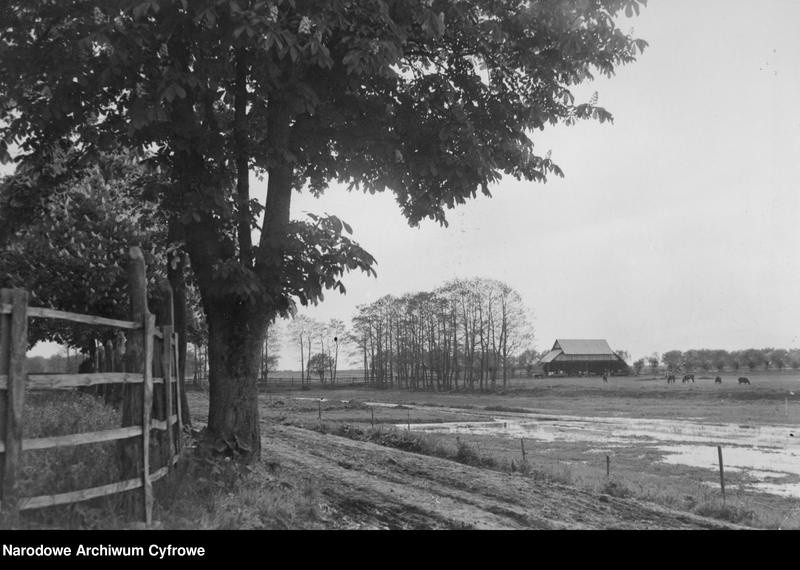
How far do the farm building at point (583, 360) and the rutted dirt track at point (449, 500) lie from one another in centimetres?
12072

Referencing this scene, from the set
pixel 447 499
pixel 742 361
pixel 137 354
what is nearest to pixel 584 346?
pixel 742 361

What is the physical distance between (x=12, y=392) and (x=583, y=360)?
135353 millimetres

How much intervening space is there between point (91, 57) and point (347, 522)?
8.36m

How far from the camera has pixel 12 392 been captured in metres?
6.58

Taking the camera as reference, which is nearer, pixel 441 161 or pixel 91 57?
pixel 91 57

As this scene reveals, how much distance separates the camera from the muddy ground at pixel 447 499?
1130 cm

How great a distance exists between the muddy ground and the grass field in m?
2.30

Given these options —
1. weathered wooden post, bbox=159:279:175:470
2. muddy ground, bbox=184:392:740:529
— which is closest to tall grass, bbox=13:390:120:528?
weathered wooden post, bbox=159:279:175:470

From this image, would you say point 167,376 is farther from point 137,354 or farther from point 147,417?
point 147,417

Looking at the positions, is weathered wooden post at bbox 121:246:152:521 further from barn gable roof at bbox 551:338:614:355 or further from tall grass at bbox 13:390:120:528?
barn gable roof at bbox 551:338:614:355

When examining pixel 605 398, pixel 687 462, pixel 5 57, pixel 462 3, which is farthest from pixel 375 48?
pixel 605 398

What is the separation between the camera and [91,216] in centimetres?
2581

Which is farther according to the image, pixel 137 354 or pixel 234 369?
pixel 234 369
